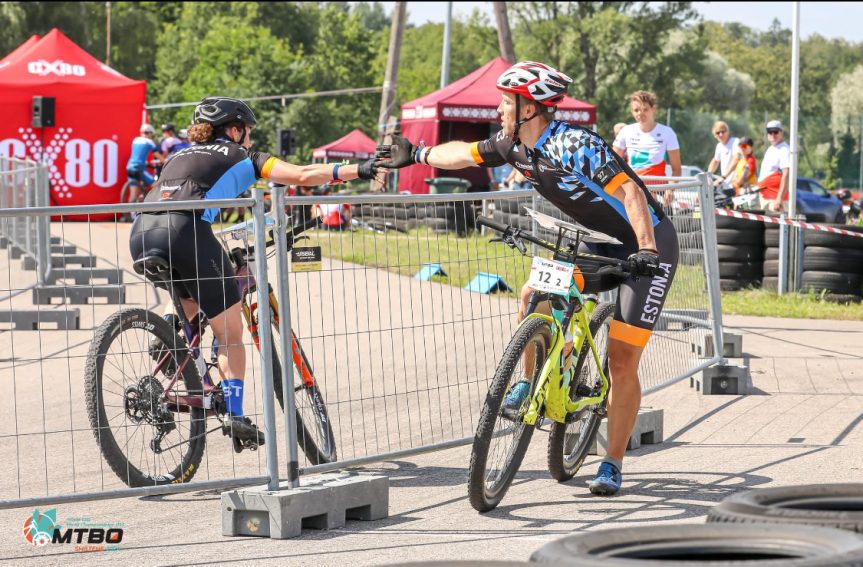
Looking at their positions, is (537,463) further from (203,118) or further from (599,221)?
(203,118)

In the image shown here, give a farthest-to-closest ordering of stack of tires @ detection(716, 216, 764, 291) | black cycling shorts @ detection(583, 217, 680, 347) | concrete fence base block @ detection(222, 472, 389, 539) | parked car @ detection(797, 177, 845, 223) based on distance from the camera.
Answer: parked car @ detection(797, 177, 845, 223)
stack of tires @ detection(716, 216, 764, 291)
black cycling shorts @ detection(583, 217, 680, 347)
concrete fence base block @ detection(222, 472, 389, 539)

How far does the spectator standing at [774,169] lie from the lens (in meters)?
18.2

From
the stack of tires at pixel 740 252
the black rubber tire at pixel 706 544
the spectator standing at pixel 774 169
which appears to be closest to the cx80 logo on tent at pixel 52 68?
the spectator standing at pixel 774 169

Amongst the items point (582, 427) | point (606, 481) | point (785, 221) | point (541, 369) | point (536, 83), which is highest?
point (536, 83)

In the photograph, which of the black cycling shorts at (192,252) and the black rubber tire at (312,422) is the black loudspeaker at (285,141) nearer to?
the black rubber tire at (312,422)

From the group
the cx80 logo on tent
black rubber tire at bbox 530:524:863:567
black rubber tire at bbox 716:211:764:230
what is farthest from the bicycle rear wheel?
the cx80 logo on tent

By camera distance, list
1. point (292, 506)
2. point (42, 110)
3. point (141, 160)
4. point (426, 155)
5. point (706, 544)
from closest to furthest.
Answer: point (706, 544)
point (292, 506)
point (426, 155)
point (141, 160)
point (42, 110)

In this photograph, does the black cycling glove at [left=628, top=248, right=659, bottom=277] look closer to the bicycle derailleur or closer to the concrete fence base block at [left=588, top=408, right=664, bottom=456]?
the concrete fence base block at [left=588, top=408, right=664, bottom=456]

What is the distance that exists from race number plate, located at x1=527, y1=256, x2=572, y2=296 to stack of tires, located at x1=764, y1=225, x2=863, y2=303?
9.49 m

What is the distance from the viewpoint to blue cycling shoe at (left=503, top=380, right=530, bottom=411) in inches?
247

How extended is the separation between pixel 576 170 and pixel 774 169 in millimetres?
12854

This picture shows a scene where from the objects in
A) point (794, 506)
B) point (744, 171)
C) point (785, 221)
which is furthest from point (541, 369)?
point (744, 171)

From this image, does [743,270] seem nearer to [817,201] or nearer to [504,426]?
[504,426]

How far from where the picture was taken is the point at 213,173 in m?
7.03
